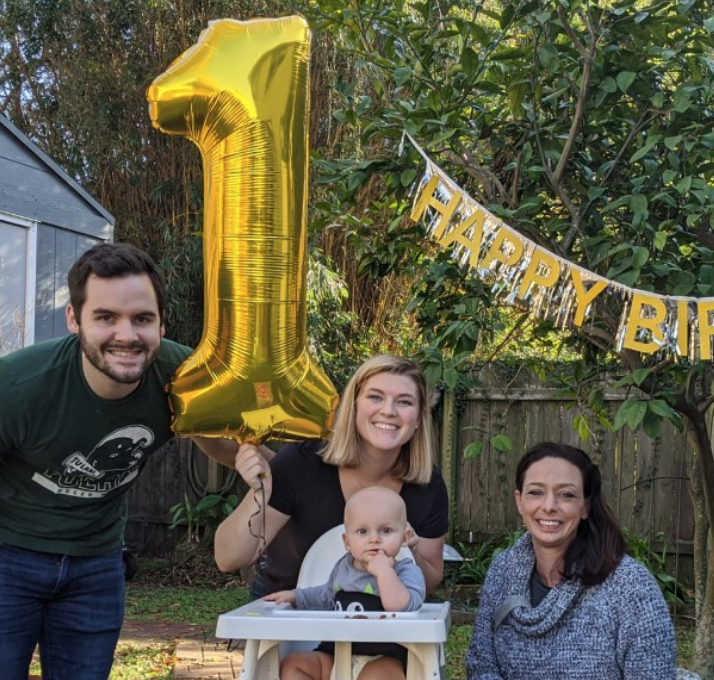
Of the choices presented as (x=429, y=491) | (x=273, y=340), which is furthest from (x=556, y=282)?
(x=273, y=340)

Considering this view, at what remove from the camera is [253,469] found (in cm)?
207

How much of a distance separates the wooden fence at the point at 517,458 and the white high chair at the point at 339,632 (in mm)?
3199

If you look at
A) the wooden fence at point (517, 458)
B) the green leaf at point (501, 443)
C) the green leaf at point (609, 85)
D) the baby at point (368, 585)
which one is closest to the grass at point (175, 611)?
the wooden fence at point (517, 458)

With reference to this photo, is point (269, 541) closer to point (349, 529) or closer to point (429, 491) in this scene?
point (349, 529)

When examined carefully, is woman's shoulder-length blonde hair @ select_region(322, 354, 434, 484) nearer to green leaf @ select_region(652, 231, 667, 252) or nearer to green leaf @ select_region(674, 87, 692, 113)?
green leaf @ select_region(652, 231, 667, 252)

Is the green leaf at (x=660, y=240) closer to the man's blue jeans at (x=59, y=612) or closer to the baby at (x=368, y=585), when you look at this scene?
the baby at (x=368, y=585)

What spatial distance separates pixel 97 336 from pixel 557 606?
117cm

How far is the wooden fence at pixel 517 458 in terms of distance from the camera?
5.48 meters

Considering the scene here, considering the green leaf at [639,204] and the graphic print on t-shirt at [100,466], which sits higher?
the green leaf at [639,204]

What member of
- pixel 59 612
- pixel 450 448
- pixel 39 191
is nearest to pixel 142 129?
pixel 39 191

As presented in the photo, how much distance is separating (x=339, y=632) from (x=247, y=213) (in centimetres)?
92

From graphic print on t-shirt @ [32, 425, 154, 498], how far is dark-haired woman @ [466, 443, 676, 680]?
35.6 inches

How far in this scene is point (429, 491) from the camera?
233cm

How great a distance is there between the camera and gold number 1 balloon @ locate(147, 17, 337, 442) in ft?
6.68
